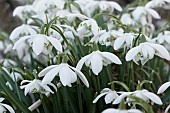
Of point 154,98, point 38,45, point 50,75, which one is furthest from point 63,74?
point 154,98

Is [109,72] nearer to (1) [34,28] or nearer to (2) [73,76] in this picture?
(2) [73,76]

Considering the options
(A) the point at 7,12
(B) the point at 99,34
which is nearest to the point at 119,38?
(B) the point at 99,34

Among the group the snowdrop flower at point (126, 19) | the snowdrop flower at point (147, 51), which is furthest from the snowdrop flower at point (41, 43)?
the snowdrop flower at point (126, 19)

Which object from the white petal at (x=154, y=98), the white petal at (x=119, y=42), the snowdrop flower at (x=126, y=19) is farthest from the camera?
the snowdrop flower at (x=126, y=19)

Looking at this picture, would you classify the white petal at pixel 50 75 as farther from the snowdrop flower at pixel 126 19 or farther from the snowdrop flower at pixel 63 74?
the snowdrop flower at pixel 126 19

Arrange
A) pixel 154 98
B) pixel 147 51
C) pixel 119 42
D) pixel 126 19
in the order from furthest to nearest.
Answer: pixel 126 19 → pixel 119 42 → pixel 147 51 → pixel 154 98

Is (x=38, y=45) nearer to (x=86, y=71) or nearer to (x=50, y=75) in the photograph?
(x=50, y=75)

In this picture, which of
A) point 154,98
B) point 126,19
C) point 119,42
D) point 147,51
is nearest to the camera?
point 154,98
